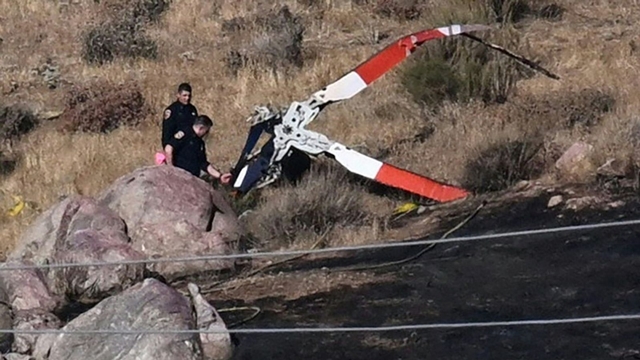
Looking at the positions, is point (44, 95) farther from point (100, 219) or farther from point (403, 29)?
point (100, 219)

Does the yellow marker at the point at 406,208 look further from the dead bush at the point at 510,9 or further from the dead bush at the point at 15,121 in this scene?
the dead bush at the point at 510,9

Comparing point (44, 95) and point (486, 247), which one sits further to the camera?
point (44, 95)

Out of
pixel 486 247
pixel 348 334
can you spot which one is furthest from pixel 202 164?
pixel 348 334

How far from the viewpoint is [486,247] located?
1096cm

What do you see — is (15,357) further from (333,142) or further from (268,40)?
(268,40)

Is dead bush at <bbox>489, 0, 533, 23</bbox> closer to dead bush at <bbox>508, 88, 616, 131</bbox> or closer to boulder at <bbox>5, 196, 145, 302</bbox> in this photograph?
dead bush at <bbox>508, 88, 616, 131</bbox>

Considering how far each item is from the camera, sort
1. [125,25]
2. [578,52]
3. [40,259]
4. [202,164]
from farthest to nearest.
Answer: [125,25], [578,52], [202,164], [40,259]

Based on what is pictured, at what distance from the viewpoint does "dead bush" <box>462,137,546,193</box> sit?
12977mm

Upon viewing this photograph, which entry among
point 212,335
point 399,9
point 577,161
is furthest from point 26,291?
point 399,9

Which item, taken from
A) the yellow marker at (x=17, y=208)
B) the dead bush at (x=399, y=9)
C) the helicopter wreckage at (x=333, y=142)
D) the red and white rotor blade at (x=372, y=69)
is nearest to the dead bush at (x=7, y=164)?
the yellow marker at (x=17, y=208)

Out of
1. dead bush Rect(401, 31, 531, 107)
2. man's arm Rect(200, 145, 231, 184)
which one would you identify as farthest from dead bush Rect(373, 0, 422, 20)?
man's arm Rect(200, 145, 231, 184)

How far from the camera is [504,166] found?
42.9ft

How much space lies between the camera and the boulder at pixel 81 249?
11328 millimetres

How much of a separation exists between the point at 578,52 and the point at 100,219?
8.41 m
